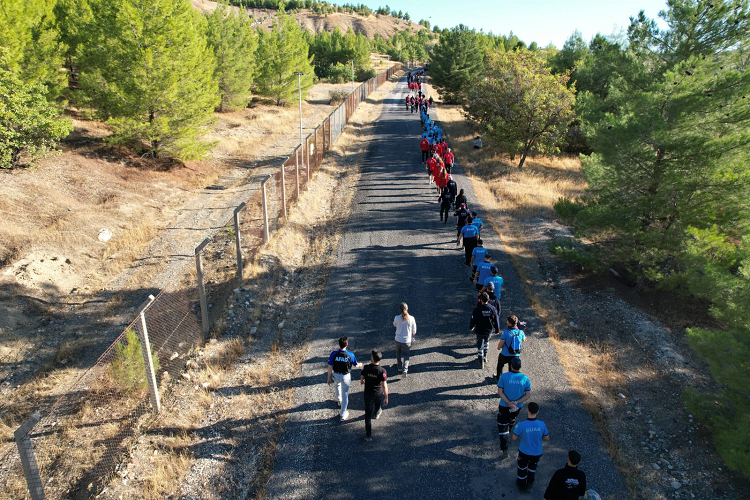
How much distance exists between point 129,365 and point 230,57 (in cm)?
3252

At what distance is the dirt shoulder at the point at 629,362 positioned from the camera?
6547 mm

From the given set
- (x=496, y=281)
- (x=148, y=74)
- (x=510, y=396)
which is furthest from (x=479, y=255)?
(x=148, y=74)

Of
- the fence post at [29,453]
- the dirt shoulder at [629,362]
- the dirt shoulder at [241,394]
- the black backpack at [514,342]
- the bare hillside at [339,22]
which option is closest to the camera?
the fence post at [29,453]

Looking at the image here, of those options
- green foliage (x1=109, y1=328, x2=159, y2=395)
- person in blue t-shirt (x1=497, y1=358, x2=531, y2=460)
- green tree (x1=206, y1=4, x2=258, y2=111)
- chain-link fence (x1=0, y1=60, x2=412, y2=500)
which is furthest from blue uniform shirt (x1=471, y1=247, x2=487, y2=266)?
green tree (x1=206, y1=4, x2=258, y2=111)

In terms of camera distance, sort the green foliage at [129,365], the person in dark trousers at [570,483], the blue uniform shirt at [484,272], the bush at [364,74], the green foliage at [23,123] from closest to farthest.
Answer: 1. the person in dark trousers at [570,483]
2. the green foliage at [129,365]
3. the blue uniform shirt at [484,272]
4. the green foliage at [23,123]
5. the bush at [364,74]

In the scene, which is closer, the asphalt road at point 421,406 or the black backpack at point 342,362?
the asphalt road at point 421,406

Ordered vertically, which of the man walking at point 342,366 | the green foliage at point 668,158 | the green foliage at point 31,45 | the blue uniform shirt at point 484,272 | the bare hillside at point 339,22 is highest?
the bare hillside at point 339,22

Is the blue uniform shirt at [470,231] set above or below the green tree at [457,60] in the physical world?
below

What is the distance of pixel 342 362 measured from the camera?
6.91m

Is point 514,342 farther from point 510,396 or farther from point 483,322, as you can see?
point 510,396

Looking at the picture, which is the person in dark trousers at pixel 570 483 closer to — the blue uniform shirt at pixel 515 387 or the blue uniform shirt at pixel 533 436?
the blue uniform shirt at pixel 533 436

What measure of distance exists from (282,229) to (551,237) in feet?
29.8

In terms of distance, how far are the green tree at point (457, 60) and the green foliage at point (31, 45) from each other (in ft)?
104

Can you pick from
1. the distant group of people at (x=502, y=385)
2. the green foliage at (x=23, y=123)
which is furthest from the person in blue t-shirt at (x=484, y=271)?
the green foliage at (x=23, y=123)
